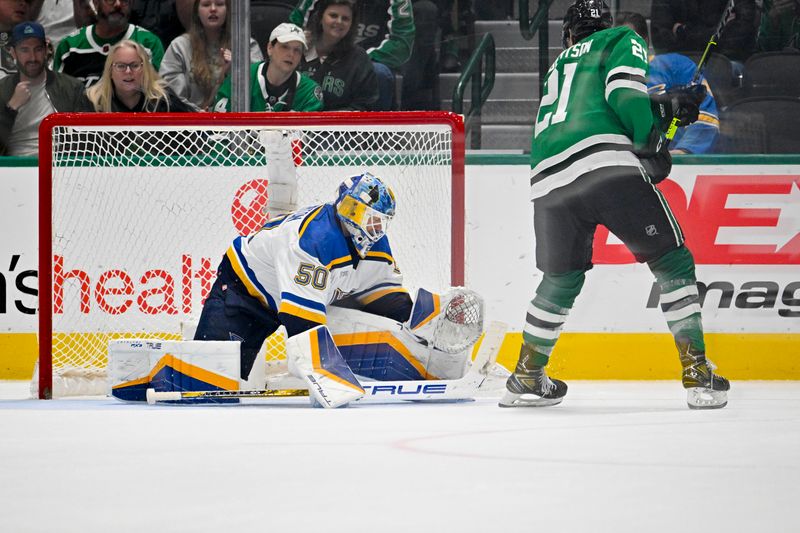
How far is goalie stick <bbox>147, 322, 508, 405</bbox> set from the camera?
4.12m

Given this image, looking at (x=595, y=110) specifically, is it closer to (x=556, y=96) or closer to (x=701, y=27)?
(x=556, y=96)

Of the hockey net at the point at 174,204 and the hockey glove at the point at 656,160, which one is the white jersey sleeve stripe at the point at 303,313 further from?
the hockey glove at the point at 656,160

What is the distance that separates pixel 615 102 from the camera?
3.84m

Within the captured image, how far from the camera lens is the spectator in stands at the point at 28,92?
5586mm

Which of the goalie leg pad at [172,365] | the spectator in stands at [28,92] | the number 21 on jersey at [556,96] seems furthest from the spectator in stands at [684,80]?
the spectator in stands at [28,92]

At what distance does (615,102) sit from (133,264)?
2.14 meters

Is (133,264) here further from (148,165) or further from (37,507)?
(37,507)

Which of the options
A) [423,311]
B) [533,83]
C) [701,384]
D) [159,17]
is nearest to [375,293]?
[423,311]

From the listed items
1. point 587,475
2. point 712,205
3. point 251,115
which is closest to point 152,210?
point 251,115

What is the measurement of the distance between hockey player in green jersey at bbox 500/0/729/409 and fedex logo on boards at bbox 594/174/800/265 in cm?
144

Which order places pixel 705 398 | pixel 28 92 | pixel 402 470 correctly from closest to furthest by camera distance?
pixel 402 470, pixel 705 398, pixel 28 92

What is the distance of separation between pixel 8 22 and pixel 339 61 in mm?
1620

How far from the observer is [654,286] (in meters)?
5.41

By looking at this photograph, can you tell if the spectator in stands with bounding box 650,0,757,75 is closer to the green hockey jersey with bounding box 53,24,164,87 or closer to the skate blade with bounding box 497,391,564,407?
the skate blade with bounding box 497,391,564,407
